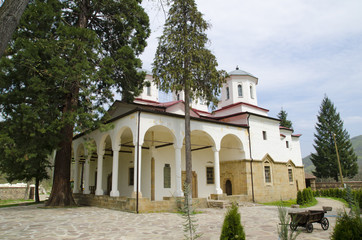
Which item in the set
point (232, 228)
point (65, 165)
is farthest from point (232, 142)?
point (232, 228)

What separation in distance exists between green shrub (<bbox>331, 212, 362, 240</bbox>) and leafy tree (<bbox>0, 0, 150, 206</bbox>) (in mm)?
9334

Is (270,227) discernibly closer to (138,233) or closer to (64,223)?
(138,233)

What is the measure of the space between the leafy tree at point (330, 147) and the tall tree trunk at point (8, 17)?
33798 millimetres

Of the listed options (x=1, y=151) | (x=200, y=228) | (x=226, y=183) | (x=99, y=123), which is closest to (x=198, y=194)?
(x=226, y=183)

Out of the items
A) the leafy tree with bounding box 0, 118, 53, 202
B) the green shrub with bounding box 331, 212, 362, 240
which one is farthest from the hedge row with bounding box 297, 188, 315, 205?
the leafy tree with bounding box 0, 118, 53, 202

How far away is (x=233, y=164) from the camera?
16.1 meters

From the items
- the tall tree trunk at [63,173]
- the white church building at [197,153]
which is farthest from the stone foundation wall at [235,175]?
the tall tree trunk at [63,173]

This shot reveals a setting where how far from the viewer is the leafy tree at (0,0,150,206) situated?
1017 cm

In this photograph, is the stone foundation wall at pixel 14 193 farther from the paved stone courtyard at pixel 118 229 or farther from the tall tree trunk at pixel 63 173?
the paved stone courtyard at pixel 118 229

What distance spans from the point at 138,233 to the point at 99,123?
5.98m

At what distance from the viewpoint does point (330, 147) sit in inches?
1264

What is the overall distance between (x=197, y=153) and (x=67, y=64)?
9.24 m

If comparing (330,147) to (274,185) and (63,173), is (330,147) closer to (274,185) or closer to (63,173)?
(274,185)

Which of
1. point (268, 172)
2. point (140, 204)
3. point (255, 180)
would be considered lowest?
point (140, 204)
